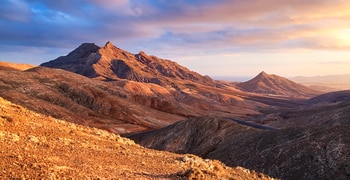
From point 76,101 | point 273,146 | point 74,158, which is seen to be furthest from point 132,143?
point 76,101

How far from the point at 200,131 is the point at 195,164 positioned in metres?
48.9

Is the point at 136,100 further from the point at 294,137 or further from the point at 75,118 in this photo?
the point at 294,137

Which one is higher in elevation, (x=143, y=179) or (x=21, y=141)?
(x=21, y=141)

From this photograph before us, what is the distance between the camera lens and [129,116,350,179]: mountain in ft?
113

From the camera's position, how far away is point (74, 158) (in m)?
15.1

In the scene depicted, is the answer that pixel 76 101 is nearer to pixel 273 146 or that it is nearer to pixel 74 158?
pixel 273 146

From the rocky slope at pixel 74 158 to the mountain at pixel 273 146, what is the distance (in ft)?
55.9

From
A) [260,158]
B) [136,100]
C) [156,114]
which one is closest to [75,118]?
[156,114]

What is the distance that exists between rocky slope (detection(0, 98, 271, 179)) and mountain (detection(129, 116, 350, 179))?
1704 cm

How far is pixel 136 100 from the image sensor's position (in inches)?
5512

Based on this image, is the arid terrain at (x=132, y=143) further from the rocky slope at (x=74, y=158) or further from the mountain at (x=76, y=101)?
the mountain at (x=76, y=101)

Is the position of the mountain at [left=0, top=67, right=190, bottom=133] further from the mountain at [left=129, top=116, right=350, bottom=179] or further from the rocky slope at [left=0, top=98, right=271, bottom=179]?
the rocky slope at [left=0, top=98, right=271, bottom=179]

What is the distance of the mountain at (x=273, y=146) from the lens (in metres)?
34.6

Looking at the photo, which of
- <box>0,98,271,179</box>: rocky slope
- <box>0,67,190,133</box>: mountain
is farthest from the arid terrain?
<box>0,67,190,133</box>: mountain
